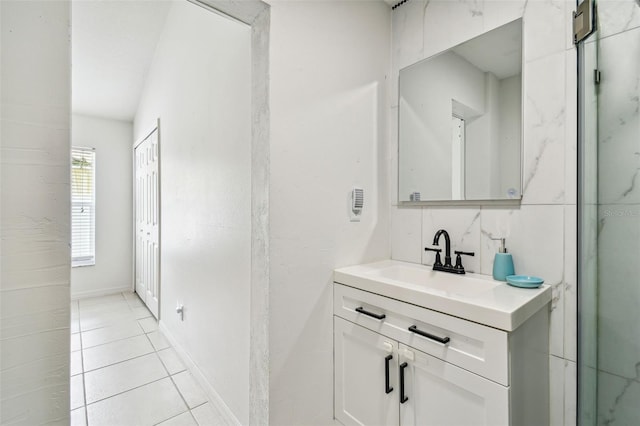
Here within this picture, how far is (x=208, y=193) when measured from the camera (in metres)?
1.92

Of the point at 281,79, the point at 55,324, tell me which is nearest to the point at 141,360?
the point at 55,324

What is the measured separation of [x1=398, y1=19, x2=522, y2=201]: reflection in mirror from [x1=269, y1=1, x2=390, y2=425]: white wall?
0.23 meters

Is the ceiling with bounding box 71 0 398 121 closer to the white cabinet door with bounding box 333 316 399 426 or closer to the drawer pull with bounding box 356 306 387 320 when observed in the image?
the drawer pull with bounding box 356 306 387 320

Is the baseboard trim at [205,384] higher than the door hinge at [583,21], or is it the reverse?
the door hinge at [583,21]

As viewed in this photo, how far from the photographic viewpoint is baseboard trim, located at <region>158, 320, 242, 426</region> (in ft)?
5.49

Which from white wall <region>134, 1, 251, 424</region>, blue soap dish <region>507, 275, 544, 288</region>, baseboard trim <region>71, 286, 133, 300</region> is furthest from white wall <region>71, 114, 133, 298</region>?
blue soap dish <region>507, 275, 544, 288</region>

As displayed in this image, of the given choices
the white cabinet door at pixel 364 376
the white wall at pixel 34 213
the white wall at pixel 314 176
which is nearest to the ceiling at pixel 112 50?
the white wall at pixel 314 176

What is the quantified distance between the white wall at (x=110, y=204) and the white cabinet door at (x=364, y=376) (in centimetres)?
415

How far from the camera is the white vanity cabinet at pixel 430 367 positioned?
0.95 meters

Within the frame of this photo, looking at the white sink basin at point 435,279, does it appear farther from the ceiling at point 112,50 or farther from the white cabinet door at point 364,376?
the ceiling at point 112,50

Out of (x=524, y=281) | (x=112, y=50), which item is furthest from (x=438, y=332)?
(x=112, y=50)

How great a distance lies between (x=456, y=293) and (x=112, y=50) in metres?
3.72

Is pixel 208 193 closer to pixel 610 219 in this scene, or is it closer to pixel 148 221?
pixel 610 219

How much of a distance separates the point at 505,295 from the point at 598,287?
265 mm
